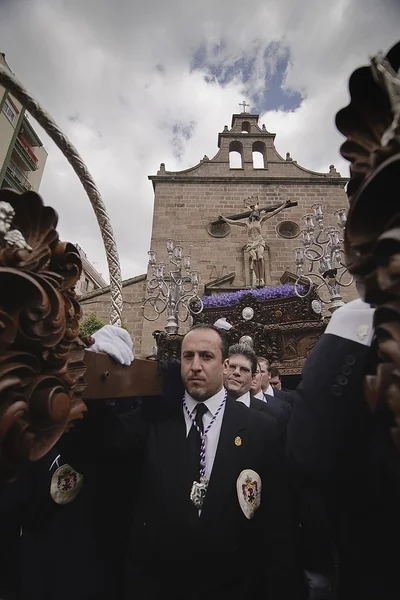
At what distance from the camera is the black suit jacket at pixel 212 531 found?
52.2 inches

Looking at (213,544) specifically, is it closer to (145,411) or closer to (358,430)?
(145,411)

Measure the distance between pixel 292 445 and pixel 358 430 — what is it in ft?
0.66

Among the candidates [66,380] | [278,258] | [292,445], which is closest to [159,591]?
[292,445]

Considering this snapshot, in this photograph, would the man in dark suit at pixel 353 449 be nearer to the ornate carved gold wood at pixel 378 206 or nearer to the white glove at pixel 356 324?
the white glove at pixel 356 324

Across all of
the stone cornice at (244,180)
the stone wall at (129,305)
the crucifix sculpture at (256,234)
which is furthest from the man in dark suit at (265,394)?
the stone cornice at (244,180)

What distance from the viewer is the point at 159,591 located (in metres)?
1.34

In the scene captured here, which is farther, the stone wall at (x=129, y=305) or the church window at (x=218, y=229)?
the church window at (x=218, y=229)

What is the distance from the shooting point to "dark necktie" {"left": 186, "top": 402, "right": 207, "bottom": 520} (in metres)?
1.50

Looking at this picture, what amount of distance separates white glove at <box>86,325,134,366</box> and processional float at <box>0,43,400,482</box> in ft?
0.89

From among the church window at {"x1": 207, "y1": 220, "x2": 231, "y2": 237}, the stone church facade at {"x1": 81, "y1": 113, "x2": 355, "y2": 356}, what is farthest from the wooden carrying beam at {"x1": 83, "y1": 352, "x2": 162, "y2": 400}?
the church window at {"x1": 207, "y1": 220, "x2": 231, "y2": 237}

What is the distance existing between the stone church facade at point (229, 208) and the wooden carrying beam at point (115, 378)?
11725mm

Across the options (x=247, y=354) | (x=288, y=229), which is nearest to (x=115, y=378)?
(x=247, y=354)

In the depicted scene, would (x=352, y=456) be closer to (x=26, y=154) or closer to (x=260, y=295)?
(x=260, y=295)

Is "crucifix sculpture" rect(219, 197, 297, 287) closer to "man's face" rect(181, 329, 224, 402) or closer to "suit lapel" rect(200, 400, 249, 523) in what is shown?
"man's face" rect(181, 329, 224, 402)
